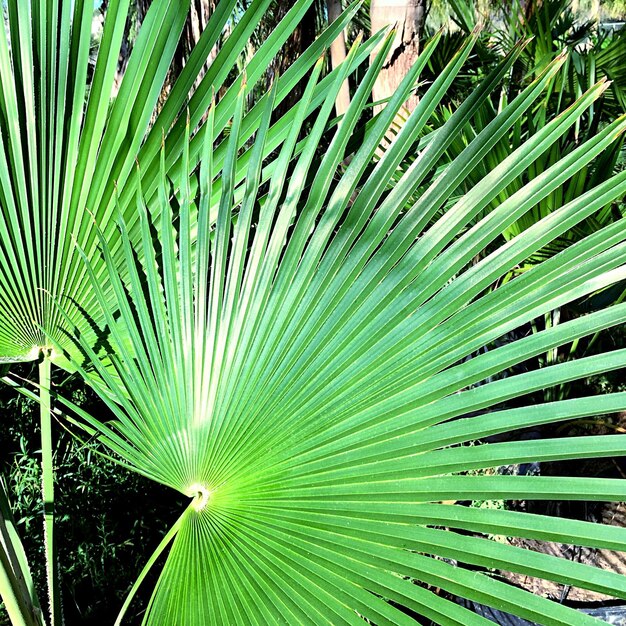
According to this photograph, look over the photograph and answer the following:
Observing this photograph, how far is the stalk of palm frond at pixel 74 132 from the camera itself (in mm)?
1095

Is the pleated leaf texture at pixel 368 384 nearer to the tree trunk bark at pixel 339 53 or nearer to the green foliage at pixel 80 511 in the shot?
the green foliage at pixel 80 511

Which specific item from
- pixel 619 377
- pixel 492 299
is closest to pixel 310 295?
pixel 492 299

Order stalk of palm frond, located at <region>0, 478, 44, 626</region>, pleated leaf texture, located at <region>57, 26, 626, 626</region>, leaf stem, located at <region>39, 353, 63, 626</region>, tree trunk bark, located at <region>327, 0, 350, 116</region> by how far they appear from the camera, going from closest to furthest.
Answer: pleated leaf texture, located at <region>57, 26, 626, 626</region>
stalk of palm frond, located at <region>0, 478, 44, 626</region>
leaf stem, located at <region>39, 353, 63, 626</region>
tree trunk bark, located at <region>327, 0, 350, 116</region>

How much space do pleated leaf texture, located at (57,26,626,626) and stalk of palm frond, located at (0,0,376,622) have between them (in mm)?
147

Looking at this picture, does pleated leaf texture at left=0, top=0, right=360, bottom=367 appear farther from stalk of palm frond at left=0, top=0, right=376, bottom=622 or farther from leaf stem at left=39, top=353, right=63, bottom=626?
leaf stem at left=39, top=353, right=63, bottom=626

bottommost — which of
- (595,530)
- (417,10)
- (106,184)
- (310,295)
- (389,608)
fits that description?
(389,608)

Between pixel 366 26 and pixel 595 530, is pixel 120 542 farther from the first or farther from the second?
pixel 366 26

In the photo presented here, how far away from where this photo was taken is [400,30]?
2221 mm

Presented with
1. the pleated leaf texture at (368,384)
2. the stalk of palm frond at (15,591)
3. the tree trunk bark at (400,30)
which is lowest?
the stalk of palm frond at (15,591)

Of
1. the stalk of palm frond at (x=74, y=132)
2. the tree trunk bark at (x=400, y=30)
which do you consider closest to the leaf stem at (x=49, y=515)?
the stalk of palm frond at (x=74, y=132)

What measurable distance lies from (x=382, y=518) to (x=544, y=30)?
113 inches

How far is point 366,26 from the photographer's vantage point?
4.14 meters

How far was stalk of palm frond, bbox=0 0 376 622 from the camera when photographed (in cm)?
109

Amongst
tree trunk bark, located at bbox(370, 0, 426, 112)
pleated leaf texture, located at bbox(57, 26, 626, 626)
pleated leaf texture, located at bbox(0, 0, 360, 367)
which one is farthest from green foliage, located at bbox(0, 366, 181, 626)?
tree trunk bark, located at bbox(370, 0, 426, 112)
